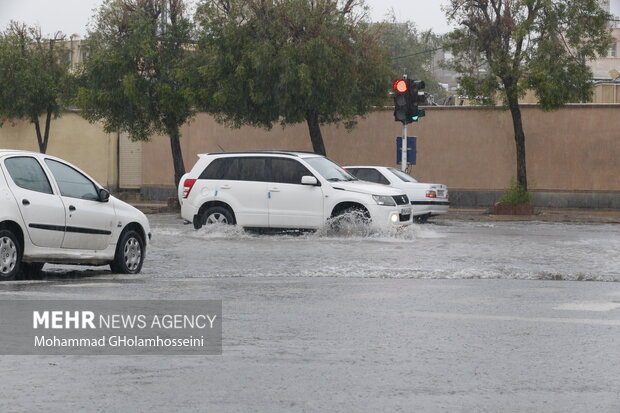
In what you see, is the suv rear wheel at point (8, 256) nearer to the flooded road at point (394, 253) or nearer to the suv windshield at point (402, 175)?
the flooded road at point (394, 253)

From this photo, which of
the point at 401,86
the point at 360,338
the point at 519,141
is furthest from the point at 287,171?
the point at 519,141

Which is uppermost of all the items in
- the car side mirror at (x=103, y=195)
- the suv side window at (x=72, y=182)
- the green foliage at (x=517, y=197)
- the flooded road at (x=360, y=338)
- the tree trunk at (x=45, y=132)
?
the tree trunk at (x=45, y=132)

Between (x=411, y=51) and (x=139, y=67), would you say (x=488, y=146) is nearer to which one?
(x=139, y=67)

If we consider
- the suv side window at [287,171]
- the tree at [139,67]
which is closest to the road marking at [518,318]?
the suv side window at [287,171]

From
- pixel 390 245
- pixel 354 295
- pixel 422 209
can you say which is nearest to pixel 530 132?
pixel 422 209

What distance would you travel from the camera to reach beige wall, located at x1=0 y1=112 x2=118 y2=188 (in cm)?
4575

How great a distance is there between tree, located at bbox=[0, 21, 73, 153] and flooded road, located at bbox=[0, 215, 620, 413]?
28.8 metres

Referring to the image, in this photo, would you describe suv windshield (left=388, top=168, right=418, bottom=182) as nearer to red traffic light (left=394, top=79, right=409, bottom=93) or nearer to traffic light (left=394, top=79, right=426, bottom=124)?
traffic light (left=394, top=79, right=426, bottom=124)

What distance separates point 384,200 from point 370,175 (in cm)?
803

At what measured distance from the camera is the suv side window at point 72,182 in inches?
546

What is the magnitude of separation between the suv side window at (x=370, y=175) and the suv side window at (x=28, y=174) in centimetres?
1600

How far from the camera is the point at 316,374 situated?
736 centimetres

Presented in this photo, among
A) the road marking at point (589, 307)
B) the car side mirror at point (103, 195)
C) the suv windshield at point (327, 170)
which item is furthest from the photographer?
the suv windshield at point (327, 170)

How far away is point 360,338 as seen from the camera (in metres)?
8.91
